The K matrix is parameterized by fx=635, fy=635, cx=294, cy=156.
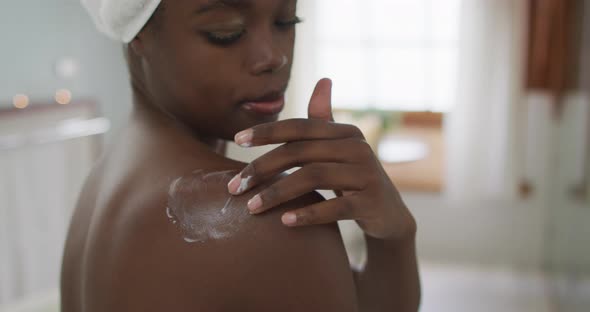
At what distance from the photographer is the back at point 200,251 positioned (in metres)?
0.52

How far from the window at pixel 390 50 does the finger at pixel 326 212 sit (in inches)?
116

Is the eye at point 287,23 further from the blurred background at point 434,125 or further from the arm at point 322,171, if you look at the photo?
the blurred background at point 434,125

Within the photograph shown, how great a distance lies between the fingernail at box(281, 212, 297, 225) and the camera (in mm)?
526

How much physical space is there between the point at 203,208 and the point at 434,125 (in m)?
3.34

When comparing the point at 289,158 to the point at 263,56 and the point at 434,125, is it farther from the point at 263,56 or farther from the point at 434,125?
the point at 434,125

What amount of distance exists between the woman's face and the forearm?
0.63ft

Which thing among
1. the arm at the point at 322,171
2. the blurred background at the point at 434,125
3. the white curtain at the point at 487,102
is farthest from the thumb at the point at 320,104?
the white curtain at the point at 487,102

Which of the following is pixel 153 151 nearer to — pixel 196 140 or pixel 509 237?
pixel 196 140

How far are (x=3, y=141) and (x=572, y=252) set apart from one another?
2.09 metres

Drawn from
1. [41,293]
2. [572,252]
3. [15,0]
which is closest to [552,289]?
[572,252]

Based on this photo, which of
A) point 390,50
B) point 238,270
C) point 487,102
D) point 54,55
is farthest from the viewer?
point 390,50

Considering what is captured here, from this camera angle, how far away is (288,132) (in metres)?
0.53

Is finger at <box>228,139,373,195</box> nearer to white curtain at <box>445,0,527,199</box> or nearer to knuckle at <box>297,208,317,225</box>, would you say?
knuckle at <box>297,208,317,225</box>

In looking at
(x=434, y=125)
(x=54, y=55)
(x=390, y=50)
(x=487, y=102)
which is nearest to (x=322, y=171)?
(x=54, y=55)
